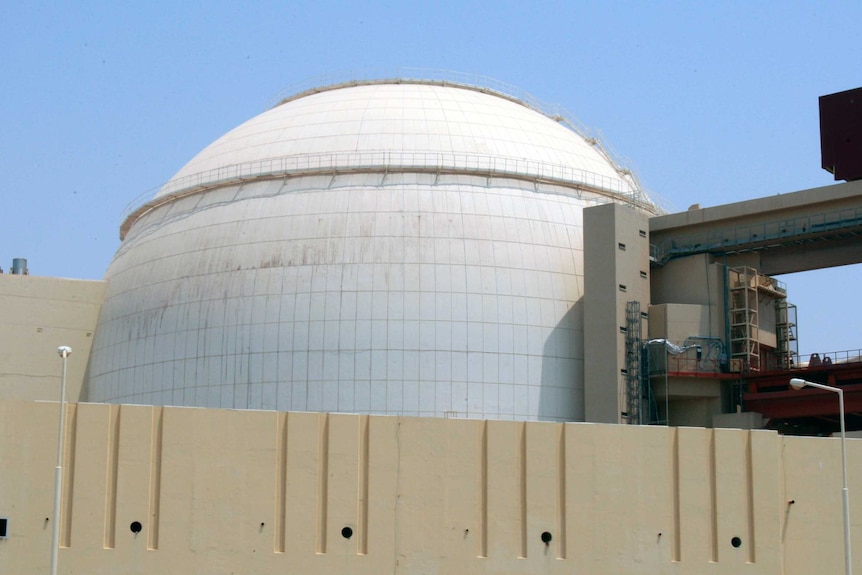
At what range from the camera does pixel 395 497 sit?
35.5 metres

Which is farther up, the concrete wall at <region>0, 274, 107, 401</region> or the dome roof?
the dome roof

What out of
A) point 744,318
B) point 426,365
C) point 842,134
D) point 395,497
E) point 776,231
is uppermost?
point 842,134

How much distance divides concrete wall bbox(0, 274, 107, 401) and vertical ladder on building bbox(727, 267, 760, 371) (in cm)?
3012

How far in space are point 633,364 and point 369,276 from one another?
11.5 metres

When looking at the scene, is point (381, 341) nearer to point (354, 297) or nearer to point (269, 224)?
point (354, 297)

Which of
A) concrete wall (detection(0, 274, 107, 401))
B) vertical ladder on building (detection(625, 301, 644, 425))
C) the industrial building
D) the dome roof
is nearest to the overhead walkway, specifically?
the industrial building

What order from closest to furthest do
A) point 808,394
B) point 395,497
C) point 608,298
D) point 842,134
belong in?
point 395,497 < point 808,394 < point 608,298 < point 842,134

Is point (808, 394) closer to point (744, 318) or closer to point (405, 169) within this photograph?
point (744, 318)

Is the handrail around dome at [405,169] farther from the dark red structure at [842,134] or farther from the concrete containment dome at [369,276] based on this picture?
the dark red structure at [842,134]

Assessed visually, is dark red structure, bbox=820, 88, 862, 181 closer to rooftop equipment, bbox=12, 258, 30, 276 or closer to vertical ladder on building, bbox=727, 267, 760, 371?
vertical ladder on building, bbox=727, 267, 760, 371

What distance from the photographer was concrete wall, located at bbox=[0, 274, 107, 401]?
6353 centimetres

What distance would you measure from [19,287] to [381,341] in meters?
20.6

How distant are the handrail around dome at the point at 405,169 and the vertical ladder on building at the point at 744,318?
312 inches

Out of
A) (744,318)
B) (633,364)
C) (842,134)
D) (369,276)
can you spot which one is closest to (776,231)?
(744,318)
